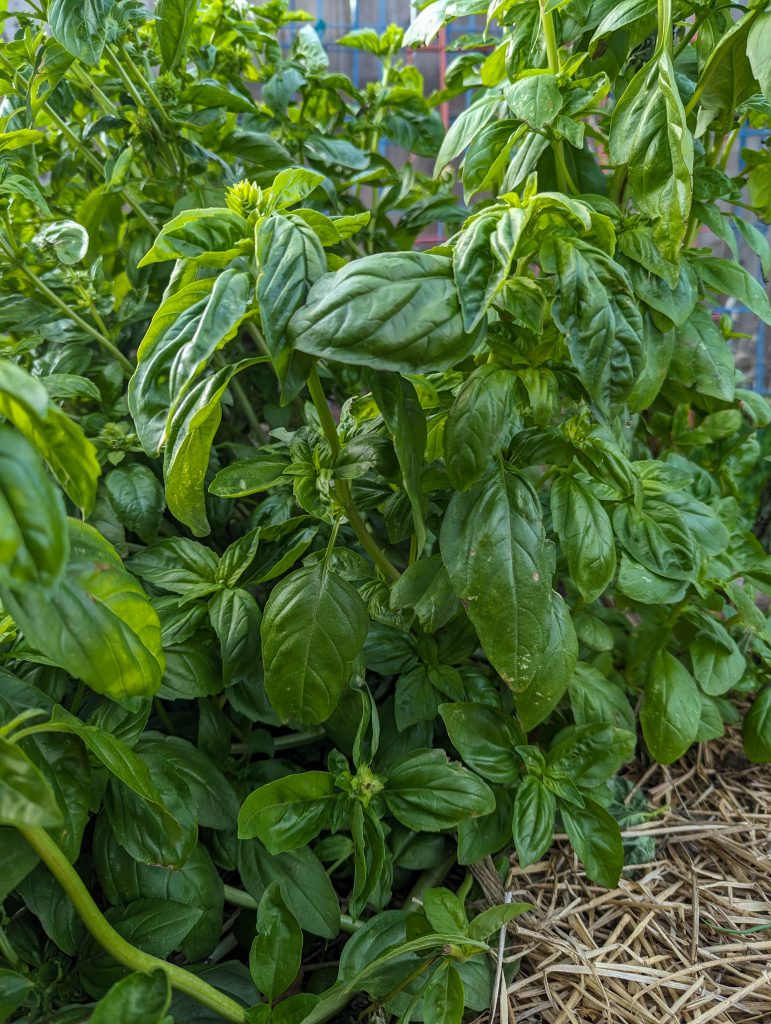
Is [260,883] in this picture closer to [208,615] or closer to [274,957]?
[274,957]

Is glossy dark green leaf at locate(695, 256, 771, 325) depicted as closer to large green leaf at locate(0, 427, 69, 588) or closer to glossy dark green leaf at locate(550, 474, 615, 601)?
glossy dark green leaf at locate(550, 474, 615, 601)

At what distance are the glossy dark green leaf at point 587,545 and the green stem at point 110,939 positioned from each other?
459 mm

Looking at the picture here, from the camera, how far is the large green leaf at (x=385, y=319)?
1.65ft

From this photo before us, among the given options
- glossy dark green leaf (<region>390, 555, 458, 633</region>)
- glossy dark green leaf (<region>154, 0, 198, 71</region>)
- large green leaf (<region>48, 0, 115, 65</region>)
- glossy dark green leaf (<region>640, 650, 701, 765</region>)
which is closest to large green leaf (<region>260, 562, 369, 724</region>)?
glossy dark green leaf (<region>390, 555, 458, 633</region>)

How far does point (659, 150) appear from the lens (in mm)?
677

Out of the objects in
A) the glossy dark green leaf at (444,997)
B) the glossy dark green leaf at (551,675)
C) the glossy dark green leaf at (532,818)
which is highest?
the glossy dark green leaf at (551,675)

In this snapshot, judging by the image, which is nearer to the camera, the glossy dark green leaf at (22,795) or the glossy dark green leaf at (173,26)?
the glossy dark green leaf at (22,795)

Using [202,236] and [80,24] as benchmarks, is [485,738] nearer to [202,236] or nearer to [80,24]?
[202,236]

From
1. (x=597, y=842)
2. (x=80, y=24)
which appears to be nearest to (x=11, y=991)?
(x=597, y=842)

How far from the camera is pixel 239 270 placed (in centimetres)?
58

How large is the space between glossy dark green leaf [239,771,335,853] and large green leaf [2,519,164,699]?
0.73ft

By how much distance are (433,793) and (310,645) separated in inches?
7.6

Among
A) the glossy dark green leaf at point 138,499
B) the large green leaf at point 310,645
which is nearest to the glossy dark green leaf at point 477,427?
the large green leaf at point 310,645

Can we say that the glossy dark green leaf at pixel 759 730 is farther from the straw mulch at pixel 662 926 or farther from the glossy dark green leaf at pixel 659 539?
the glossy dark green leaf at pixel 659 539
